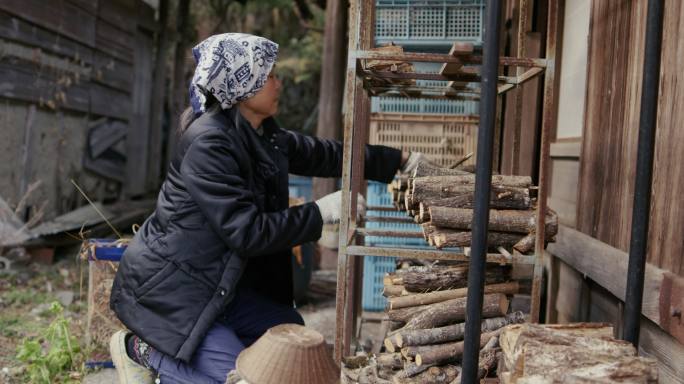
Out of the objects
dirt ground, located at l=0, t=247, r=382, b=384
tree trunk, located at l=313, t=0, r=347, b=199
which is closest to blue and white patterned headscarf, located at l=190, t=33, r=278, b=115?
dirt ground, located at l=0, t=247, r=382, b=384

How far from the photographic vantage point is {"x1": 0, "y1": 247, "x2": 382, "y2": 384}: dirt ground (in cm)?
435

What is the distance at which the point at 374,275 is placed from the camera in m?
5.73

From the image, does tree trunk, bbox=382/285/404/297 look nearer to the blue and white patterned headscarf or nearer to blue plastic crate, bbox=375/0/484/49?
the blue and white patterned headscarf

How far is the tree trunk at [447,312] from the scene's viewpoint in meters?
2.97

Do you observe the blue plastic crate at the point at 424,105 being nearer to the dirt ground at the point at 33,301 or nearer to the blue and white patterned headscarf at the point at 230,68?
the blue and white patterned headscarf at the point at 230,68

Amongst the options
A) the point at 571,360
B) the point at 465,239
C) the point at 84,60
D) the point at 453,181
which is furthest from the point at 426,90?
the point at 84,60

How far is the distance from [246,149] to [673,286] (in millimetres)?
1834

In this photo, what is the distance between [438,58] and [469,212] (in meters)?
0.68

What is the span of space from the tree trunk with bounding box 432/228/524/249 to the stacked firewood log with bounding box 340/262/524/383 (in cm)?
28

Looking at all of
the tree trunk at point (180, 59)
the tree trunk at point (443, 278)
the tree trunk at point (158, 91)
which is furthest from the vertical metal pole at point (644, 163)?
the tree trunk at point (158, 91)

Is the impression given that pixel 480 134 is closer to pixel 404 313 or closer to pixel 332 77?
pixel 404 313

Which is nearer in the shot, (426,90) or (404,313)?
(404,313)

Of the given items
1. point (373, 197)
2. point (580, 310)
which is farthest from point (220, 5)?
point (580, 310)

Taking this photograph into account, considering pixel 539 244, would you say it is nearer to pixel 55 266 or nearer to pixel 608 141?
pixel 608 141
